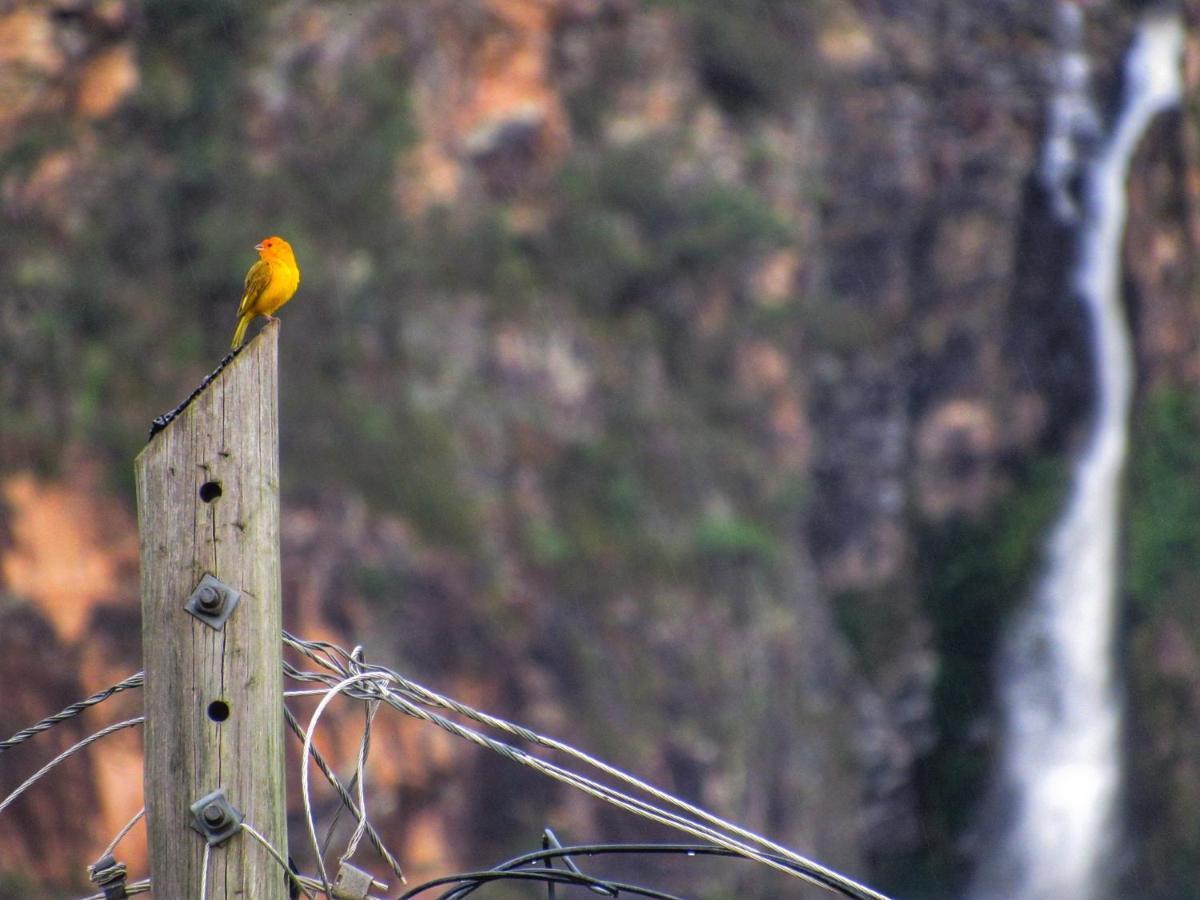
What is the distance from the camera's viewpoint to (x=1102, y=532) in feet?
55.6

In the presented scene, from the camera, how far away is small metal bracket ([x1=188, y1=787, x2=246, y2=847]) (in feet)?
9.80

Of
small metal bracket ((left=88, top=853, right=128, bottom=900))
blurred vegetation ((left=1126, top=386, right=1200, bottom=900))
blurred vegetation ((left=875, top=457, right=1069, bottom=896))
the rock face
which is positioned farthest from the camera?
blurred vegetation ((left=1126, top=386, right=1200, bottom=900))

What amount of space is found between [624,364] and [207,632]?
12.8 meters

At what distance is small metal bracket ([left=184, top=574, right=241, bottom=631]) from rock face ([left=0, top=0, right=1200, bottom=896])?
8558 millimetres

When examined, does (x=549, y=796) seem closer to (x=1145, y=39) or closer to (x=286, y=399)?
(x=286, y=399)

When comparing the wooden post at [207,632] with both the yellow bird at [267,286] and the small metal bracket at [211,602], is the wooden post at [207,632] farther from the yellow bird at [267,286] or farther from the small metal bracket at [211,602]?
the yellow bird at [267,286]

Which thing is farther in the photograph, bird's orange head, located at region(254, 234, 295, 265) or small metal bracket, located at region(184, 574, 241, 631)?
bird's orange head, located at region(254, 234, 295, 265)

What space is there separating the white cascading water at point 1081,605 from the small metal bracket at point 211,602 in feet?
47.6

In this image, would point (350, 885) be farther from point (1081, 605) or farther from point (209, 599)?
point (1081, 605)

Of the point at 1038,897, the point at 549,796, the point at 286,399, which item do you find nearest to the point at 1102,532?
the point at 1038,897

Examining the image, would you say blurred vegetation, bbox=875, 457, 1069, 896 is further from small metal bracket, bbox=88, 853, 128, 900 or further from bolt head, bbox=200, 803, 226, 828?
bolt head, bbox=200, 803, 226, 828

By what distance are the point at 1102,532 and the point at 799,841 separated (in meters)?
5.86

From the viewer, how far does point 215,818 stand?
2990 mm

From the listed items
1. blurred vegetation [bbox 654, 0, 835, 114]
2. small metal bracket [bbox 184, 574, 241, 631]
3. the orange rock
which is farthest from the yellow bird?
blurred vegetation [bbox 654, 0, 835, 114]
